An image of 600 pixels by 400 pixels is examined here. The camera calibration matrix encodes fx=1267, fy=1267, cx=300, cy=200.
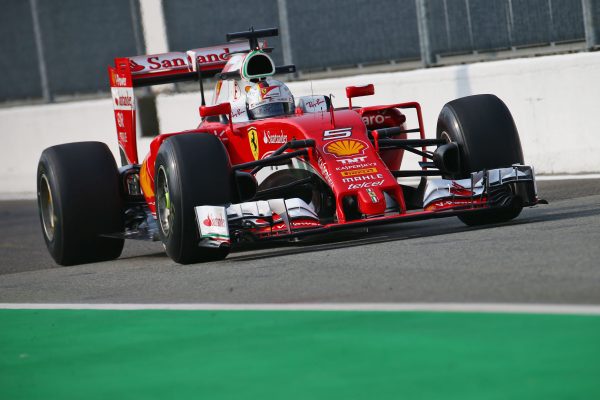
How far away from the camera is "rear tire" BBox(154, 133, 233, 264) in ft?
27.3

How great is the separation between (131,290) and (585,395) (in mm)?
4230

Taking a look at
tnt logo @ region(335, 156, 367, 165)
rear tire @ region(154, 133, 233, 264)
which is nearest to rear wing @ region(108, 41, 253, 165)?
rear tire @ region(154, 133, 233, 264)

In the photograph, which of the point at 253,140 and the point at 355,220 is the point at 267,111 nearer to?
the point at 253,140

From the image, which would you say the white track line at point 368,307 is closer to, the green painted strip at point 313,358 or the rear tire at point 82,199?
the green painted strip at point 313,358

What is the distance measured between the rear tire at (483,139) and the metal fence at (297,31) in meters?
3.53

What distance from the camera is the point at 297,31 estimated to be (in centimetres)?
1602

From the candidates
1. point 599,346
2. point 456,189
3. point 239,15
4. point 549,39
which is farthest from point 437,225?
point 239,15

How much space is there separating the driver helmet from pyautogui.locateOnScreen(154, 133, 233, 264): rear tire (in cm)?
138

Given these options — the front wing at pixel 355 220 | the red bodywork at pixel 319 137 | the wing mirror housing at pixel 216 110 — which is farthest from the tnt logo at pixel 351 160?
the wing mirror housing at pixel 216 110

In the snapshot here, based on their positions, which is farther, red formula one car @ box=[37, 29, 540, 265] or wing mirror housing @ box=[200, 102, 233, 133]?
Answer: wing mirror housing @ box=[200, 102, 233, 133]

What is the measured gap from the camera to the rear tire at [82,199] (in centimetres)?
994

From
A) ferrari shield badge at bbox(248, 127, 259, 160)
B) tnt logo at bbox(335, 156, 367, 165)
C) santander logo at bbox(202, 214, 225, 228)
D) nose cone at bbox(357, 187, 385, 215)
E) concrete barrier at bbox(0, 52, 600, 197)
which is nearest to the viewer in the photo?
santander logo at bbox(202, 214, 225, 228)

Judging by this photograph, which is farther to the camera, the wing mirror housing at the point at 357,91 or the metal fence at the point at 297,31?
the metal fence at the point at 297,31

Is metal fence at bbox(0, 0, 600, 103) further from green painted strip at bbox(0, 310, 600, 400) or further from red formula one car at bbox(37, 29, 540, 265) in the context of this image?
green painted strip at bbox(0, 310, 600, 400)
